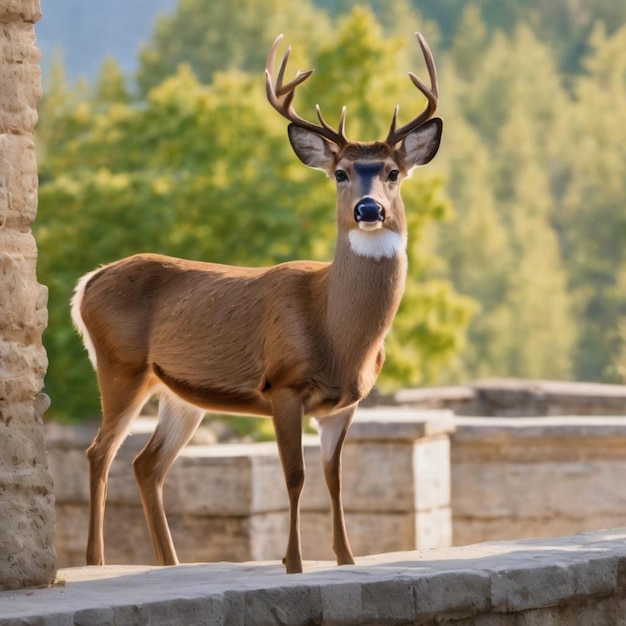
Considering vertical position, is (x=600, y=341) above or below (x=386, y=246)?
above

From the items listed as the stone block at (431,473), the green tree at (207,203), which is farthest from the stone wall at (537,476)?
the green tree at (207,203)

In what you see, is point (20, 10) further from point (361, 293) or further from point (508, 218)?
point (508, 218)

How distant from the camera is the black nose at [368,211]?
6.82m

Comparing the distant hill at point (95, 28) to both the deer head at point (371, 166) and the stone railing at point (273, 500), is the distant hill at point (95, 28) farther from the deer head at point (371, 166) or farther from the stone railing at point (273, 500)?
the deer head at point (371, 166)

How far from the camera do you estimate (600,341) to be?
50.0 m

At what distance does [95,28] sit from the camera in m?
171

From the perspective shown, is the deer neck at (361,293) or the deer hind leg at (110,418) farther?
the deer hind leg at (110,418)

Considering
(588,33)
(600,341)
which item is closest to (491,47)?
(588,33)

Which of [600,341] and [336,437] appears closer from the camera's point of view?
[336,437]

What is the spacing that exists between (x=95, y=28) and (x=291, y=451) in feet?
553

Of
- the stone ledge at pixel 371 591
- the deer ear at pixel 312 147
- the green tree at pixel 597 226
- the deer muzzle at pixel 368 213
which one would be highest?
the green tree at pixel 597 226

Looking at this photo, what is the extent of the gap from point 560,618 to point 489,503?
5.23 m

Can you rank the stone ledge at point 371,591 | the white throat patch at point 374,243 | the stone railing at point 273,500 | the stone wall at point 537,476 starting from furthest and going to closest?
the stone wall at point 537,476, the stone railing at point 273,500, the white throat patch at point 374,243, the stone ledge at point 371,591

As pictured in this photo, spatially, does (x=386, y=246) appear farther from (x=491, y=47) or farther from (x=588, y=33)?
(x=588, y=33)
